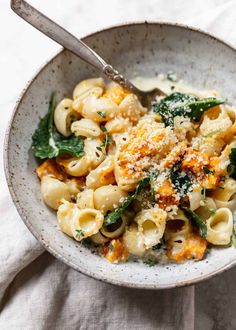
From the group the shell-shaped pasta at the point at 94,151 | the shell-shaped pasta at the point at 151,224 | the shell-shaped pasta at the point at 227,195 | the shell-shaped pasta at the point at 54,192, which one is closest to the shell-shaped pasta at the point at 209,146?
the shell-shaped pasta at the point at 227,195

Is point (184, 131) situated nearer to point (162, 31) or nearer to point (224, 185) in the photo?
point (224, 185)

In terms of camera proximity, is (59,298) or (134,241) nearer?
(134,241)

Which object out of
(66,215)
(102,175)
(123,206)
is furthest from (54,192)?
(123,206)

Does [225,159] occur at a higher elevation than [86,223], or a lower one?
higher

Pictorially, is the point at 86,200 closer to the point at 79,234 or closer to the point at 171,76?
the point at 79,234

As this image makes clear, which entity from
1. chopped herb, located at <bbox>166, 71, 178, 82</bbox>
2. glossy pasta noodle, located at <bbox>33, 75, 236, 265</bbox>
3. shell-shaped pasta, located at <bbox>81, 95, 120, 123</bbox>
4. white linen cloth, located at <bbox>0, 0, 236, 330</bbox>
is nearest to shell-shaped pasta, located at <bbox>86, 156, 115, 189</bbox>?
glossy pasta noodle, located at <bbox>33, 75, 236, 265</bbox>

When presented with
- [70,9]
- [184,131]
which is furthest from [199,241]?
[70,9]

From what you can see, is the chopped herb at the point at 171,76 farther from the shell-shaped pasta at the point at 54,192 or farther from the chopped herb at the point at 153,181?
the shell-shaped pasta at the point at 54,192
